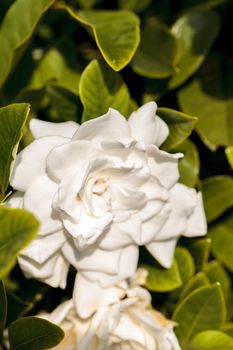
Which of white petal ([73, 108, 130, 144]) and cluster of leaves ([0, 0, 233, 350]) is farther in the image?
cluster of leaves ([0, 0, 233, 350])

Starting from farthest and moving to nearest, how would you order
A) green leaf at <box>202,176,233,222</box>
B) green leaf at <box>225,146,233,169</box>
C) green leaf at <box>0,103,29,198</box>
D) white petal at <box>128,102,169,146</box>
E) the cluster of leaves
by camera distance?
green leaf at <box>202,176,233,222</box>, green leaf at <box>225,146,233,169</box>, the cluster of leaves, white petal at <box>128,102,169,146</box>, green leaf at <box>0,103,29,198</box>

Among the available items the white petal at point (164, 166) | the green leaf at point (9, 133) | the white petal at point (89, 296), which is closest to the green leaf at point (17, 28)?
the green leaf at point (9, 133)

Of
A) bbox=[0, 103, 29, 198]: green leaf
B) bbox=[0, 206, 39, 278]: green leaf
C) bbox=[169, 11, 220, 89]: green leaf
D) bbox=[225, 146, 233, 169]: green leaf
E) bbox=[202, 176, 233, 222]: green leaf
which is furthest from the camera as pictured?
bbox=[169, 11, 220, 89]: green leaf

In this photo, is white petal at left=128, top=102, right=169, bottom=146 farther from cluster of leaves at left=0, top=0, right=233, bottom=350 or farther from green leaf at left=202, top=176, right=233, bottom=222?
green leaf at left=202, top=176, right=233, bottom=222

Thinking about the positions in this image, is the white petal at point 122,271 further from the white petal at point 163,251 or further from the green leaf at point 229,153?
the green leaf at point 229,153

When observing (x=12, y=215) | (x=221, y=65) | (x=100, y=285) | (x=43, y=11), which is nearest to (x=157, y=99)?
(x=221, y=65)

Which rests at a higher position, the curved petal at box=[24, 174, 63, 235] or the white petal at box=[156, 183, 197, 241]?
the curved petal at box=[24, 174, 63, 235]

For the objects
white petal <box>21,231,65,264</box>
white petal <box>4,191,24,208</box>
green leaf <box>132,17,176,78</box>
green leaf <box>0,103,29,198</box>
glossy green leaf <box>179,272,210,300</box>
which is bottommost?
glossy green leaf <box>179,272,210,300</box>

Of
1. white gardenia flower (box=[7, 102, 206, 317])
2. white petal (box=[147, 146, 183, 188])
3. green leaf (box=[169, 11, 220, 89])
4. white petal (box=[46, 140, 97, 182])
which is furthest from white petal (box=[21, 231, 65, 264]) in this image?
green leaf (box=[169, 11, 220, 89])
